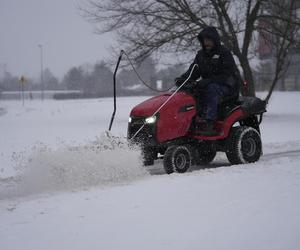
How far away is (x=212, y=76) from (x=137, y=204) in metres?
3.69

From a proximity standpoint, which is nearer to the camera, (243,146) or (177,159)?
(177,159)

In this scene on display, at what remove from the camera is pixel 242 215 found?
5.39 metres

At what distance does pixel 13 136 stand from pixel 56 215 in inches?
513

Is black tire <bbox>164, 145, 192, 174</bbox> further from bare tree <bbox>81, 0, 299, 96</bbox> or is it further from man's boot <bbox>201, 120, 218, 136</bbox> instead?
bare tree <bbox>81, 0, 299, 96</bbox>

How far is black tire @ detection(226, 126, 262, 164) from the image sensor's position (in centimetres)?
894

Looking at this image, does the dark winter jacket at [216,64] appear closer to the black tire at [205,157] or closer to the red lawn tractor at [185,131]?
the red lawn tractor at [185,131]

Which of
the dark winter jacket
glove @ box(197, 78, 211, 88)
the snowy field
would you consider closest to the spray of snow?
the snowy field

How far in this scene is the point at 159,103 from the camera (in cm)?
829

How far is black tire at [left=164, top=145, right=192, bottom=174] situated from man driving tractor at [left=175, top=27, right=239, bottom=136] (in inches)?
22.2

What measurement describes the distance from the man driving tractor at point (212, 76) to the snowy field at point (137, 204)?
104 centimetres

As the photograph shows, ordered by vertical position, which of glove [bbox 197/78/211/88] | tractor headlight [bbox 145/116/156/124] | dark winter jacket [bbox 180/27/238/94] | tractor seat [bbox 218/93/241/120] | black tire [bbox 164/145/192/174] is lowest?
black tire [bbox 164/145/192/174]

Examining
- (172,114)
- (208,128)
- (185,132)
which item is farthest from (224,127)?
(172,114)

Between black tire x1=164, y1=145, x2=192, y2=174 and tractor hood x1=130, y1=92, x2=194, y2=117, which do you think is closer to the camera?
black tire x1=164, y1=145, x2=192, y2=174

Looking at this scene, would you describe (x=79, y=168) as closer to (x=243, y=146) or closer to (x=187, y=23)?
(x=243, y=146)
